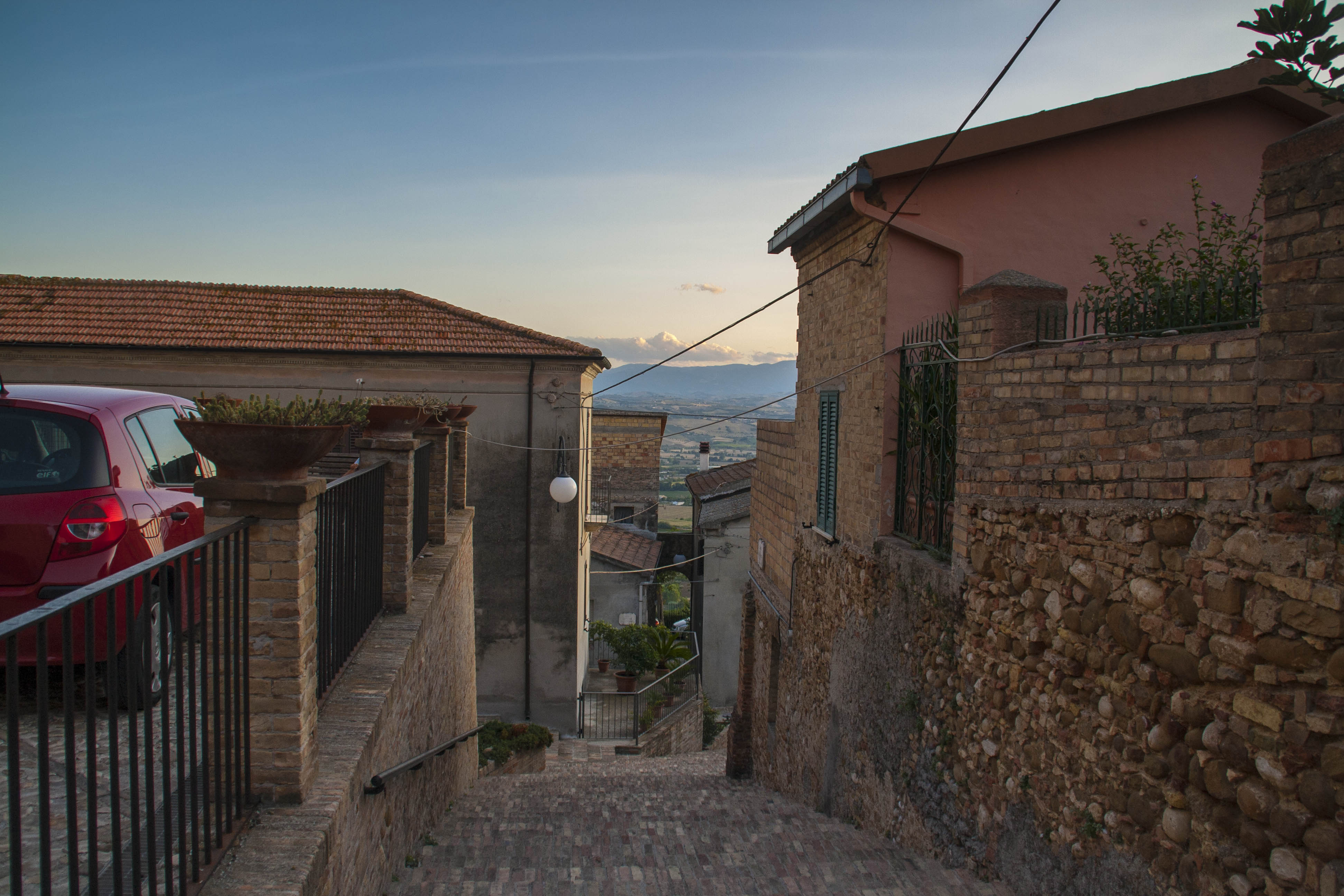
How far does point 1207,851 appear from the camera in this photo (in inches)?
114

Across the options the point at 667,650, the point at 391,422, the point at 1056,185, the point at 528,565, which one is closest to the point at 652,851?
the point at 391,422

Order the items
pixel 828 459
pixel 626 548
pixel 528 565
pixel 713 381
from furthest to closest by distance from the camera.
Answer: pixel 713 381 < pixel 626 548 < pixel 528 565 < pixel 828 459

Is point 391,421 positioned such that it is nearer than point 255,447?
No

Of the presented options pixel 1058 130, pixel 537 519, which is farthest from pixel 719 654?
pixel 1058 130

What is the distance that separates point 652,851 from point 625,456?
19549 mm

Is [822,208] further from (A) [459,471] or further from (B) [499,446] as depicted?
(B) [499,446]

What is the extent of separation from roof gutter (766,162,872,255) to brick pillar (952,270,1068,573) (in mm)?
2028

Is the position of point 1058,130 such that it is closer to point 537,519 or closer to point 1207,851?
point 1207,851

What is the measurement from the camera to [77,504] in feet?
11.3

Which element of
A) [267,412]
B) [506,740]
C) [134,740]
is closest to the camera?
[134,740]

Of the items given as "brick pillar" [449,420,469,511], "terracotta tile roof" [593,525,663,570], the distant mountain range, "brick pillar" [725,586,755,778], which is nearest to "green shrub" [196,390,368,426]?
"brick pillar" [449,420,469,511]

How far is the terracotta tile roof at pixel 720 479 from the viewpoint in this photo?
21812 millimetres

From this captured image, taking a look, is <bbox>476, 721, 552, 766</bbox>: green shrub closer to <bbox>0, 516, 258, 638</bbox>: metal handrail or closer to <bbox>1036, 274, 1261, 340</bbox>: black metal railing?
<bbox>0, 516, 258, 638</bbox>: metal handrail

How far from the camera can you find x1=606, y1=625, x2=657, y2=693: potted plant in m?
17.8
